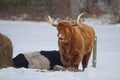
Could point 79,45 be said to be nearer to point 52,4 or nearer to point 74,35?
point 74,35

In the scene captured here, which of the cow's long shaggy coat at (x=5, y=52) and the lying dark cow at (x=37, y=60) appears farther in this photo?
the lying dark cow at (x=37, y=60)

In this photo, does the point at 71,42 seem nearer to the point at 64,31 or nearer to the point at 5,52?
the point at 64,31

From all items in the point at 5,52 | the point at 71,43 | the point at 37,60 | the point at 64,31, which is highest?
the point at 64,31

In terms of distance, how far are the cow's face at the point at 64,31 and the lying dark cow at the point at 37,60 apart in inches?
54.9

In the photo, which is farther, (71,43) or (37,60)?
(37,60)

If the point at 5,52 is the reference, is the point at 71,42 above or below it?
above

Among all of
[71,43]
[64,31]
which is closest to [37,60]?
[71,43]

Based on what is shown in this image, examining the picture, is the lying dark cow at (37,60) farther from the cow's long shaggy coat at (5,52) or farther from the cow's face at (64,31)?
the cow's face at (64,31)

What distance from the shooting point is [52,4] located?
44.9 metres

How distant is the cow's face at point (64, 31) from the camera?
416 inches

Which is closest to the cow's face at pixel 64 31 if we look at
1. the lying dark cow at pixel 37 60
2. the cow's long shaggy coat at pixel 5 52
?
the cow's long shaggy coat at pixel 5 52

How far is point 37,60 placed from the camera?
39.0ft

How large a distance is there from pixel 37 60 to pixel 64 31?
1640 millimetres

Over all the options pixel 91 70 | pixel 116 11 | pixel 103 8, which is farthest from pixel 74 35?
pixel 103 8
